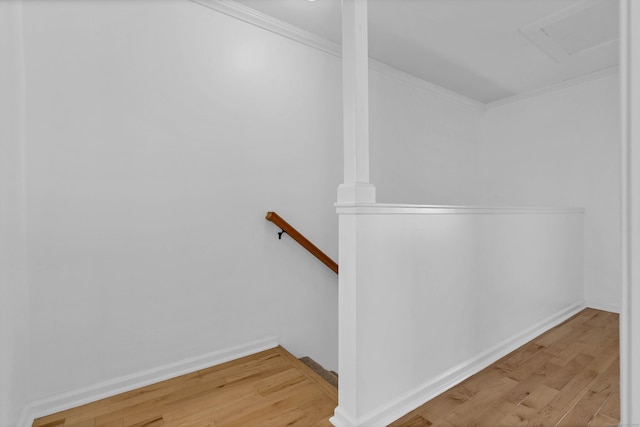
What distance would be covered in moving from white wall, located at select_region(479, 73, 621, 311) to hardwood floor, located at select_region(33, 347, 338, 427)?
3.26 m

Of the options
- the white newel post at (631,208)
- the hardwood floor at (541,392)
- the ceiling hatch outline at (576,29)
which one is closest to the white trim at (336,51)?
the ceiling hatch outline at (576,29)

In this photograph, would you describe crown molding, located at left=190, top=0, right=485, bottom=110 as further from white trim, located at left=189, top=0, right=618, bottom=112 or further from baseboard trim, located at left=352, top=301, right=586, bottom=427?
baseboard trim, located at left=352, top=301, right=586, bottom=427

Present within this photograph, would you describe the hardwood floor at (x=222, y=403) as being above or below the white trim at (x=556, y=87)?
below

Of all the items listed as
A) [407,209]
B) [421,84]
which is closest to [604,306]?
[421,84]

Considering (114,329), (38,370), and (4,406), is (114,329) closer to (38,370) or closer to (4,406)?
(38,370)

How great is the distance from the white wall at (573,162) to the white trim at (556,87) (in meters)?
0.04

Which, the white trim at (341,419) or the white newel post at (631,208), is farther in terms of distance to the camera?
the white trim at (341,419)

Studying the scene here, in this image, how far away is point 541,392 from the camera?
176cm

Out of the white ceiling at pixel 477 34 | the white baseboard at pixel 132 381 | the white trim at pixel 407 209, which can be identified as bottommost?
the white baseboard at pixel 132 381

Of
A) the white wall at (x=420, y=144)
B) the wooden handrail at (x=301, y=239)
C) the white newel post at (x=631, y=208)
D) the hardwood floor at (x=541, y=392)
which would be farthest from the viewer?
the white wall at (x=420, y=144)

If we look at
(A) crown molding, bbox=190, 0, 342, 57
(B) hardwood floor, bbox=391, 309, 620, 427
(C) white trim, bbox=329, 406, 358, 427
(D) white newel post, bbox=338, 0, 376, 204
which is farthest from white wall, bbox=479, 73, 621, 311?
(C) white trim, bbox=329, 406, 358, 427

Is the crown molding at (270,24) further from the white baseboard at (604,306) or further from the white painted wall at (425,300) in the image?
the white baseboard at (604,306)

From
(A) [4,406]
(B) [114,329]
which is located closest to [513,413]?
(B) [114,329]

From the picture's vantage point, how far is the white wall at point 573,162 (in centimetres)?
318
